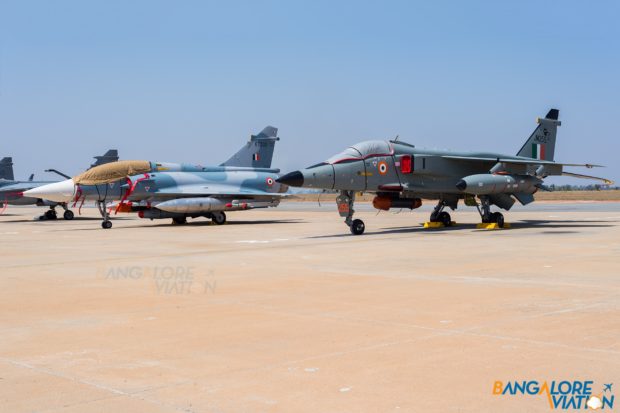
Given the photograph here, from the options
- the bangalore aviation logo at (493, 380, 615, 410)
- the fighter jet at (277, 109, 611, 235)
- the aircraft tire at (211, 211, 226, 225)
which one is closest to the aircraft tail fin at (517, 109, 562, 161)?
the fighter jet at (277, 109, 611, 235)

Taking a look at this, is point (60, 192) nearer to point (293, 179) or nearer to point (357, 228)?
point (293, 179)

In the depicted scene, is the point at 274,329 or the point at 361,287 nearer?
the point at 274,329

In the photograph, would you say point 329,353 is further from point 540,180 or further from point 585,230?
point 540,180

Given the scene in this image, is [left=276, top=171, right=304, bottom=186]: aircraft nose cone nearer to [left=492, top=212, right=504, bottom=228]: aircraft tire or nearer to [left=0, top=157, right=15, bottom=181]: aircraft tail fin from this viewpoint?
[left=492, top=212, right=504, bottom=228]: aircraft tire

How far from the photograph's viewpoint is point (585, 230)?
22.1m

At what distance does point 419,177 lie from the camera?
76.9ft

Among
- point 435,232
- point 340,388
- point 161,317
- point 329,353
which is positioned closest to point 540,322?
point 329,353

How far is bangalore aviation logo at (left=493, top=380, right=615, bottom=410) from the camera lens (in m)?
4.75

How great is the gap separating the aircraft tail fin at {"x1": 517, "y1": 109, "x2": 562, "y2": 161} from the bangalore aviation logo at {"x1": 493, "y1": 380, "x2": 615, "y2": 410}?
918 inches

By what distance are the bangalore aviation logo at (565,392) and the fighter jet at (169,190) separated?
25581 mm

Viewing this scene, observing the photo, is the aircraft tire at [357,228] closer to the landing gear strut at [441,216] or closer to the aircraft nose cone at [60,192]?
the landing gear strut at [441,216]

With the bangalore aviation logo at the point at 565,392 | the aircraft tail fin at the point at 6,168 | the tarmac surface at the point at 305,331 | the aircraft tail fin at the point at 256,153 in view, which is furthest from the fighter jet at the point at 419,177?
the aircraft tail fin at the point at 6,168

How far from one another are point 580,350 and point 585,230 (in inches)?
672

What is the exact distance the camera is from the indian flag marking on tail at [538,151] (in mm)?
27344
